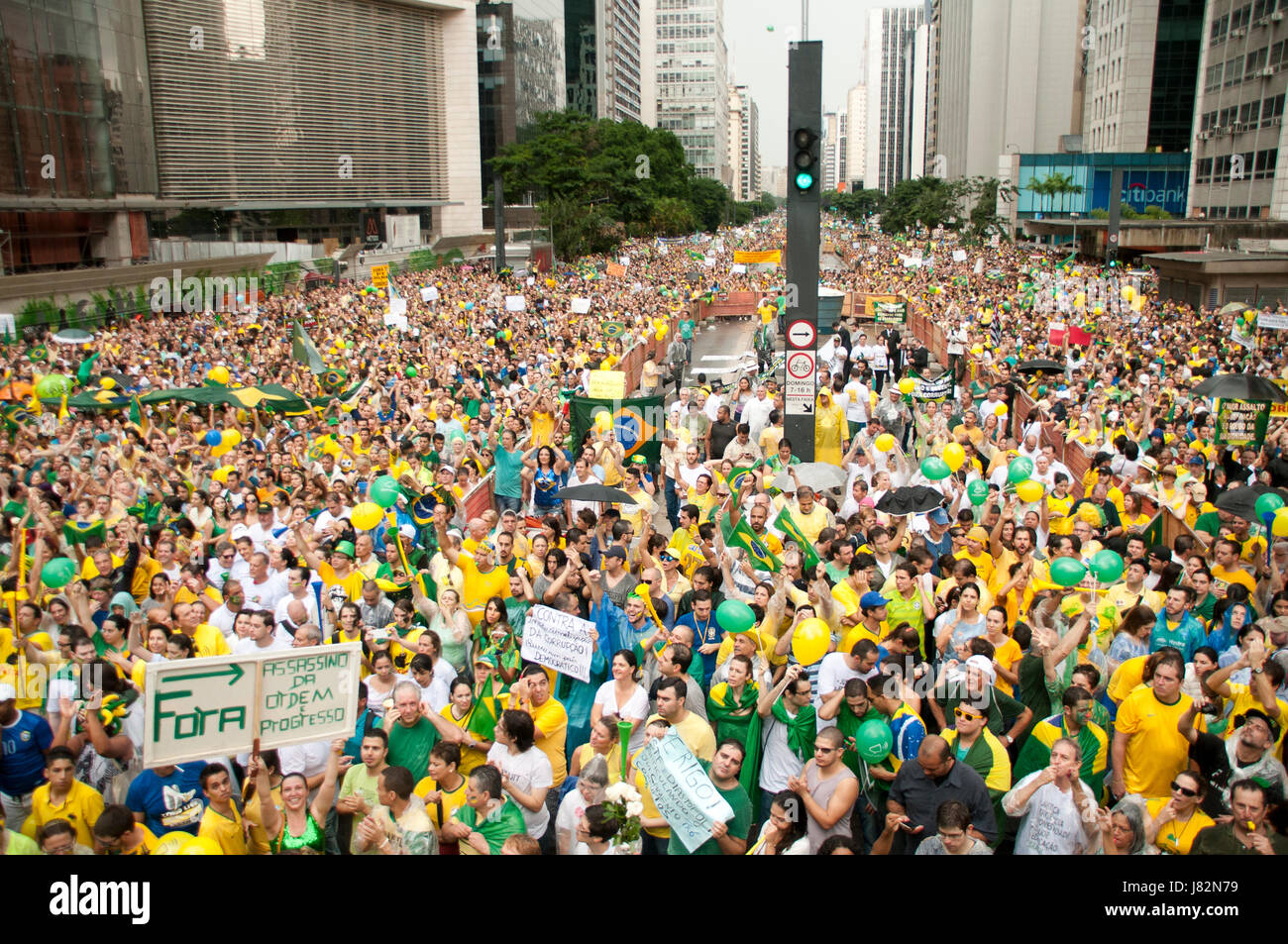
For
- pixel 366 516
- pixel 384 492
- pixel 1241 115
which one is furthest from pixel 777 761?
pixel 1241 115

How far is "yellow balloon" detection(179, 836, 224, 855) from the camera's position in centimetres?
449

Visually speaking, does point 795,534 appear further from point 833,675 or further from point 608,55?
point 608,55

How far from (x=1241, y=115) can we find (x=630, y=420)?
175ft

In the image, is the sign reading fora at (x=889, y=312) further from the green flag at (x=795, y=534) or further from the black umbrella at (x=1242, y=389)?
the green flag at (x=795, y=534)

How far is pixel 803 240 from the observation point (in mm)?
12023

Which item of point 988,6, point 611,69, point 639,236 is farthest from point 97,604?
point 611,69

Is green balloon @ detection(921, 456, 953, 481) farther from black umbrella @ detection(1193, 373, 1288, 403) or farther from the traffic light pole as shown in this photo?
black umbrella @ detection(1193, 373, 1288, 403)

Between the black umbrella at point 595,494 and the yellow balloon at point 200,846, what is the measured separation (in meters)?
4.92

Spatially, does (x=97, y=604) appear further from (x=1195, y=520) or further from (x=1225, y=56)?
(x=1225, y=56)

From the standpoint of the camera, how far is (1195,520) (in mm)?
9023

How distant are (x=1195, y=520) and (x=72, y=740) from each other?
8.33m

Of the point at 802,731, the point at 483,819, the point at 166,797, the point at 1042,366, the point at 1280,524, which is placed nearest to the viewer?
the point at 483,819

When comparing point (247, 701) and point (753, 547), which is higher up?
point (247, 701)

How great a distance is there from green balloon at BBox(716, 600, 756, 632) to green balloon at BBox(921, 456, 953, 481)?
420 centimetres
